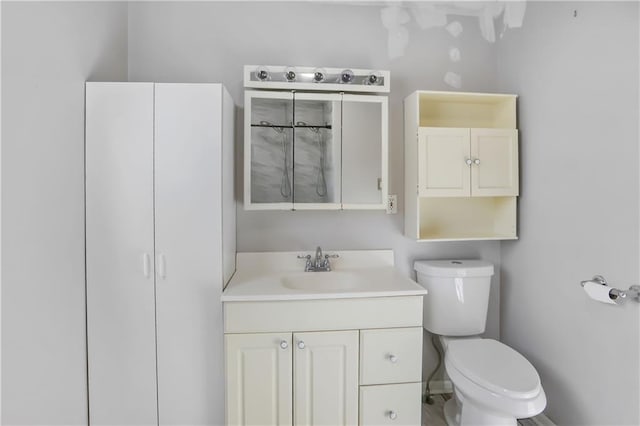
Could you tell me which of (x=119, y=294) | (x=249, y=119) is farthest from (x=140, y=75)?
(x=119, y=294)

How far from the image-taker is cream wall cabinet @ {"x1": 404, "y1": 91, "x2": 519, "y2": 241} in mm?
1787

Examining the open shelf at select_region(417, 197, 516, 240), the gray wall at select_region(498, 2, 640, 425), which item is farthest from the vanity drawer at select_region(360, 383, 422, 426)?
the open shelf at select_region(417, 197, 516, 240)

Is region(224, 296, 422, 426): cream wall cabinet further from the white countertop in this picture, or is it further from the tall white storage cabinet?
the tall white storage cabinet

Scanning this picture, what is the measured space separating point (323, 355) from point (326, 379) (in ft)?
0.36

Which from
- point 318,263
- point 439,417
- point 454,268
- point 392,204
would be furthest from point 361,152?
point 439,417

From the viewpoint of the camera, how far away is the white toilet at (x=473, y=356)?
1332 millimetres

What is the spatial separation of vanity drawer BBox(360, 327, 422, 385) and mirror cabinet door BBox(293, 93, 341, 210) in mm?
693

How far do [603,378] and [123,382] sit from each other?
6.65 feet

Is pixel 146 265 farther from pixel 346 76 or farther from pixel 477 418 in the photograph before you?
pixel 477 418

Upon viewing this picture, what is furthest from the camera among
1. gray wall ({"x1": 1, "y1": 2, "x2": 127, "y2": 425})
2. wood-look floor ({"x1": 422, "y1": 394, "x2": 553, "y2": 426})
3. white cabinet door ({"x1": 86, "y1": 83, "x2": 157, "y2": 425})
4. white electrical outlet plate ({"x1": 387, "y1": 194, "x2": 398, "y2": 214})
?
→ white electrical outlet plate ({"x1": 387, "y1": 194, "x2": 398, "y2": 214})

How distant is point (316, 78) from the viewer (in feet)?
5.89

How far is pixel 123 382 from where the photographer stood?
4.80 feet

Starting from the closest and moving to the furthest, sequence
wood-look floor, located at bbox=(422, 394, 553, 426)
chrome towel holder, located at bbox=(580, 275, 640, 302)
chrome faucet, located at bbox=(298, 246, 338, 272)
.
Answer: chrome towel holder, located at bbox=(580, 275, 640, 302) → wood-look floor, located at bbox=(422, 394, 553, 426) → chrome faucet, located at bbox=(298, 246, 338, 272)

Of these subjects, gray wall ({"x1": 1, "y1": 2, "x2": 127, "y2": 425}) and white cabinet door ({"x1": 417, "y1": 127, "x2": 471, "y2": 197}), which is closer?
gray wall ({"x1": 1, "y1": 2, "x2": 127, "y2": 425})
